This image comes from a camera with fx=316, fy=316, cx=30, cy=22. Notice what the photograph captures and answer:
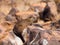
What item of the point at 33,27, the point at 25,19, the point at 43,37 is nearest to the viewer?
the point at 43,37

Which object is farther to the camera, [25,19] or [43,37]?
[25,19]

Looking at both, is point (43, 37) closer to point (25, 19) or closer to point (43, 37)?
point (43, 37)

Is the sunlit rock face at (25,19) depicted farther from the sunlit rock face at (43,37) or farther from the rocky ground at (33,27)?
the sunlit rock face at (43,37)

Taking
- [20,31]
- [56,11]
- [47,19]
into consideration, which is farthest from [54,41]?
[56,11]

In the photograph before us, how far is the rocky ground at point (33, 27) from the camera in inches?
281

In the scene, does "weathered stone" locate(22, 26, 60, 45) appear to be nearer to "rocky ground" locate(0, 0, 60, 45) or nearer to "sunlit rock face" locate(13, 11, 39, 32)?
"rocky ground" locate(0, 0, 60, 45)

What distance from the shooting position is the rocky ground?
7.13 meters

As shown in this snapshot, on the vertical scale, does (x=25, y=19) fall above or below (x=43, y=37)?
below

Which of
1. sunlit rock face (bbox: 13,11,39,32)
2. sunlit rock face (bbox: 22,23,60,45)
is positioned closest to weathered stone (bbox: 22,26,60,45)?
sunlit rock face (bbox: 22,23,60,45)

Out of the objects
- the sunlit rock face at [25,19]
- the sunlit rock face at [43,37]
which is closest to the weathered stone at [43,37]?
the sunlit rock face at [43,37]

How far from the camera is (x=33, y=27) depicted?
8.02 m

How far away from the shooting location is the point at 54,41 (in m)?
6.97

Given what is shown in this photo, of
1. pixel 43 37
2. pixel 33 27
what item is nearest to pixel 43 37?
pixel 43 37

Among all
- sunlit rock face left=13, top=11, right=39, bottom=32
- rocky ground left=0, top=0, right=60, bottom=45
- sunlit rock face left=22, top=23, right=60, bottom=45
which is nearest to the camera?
sunlit rock face left=22, top=23, right=60, bottom=45
